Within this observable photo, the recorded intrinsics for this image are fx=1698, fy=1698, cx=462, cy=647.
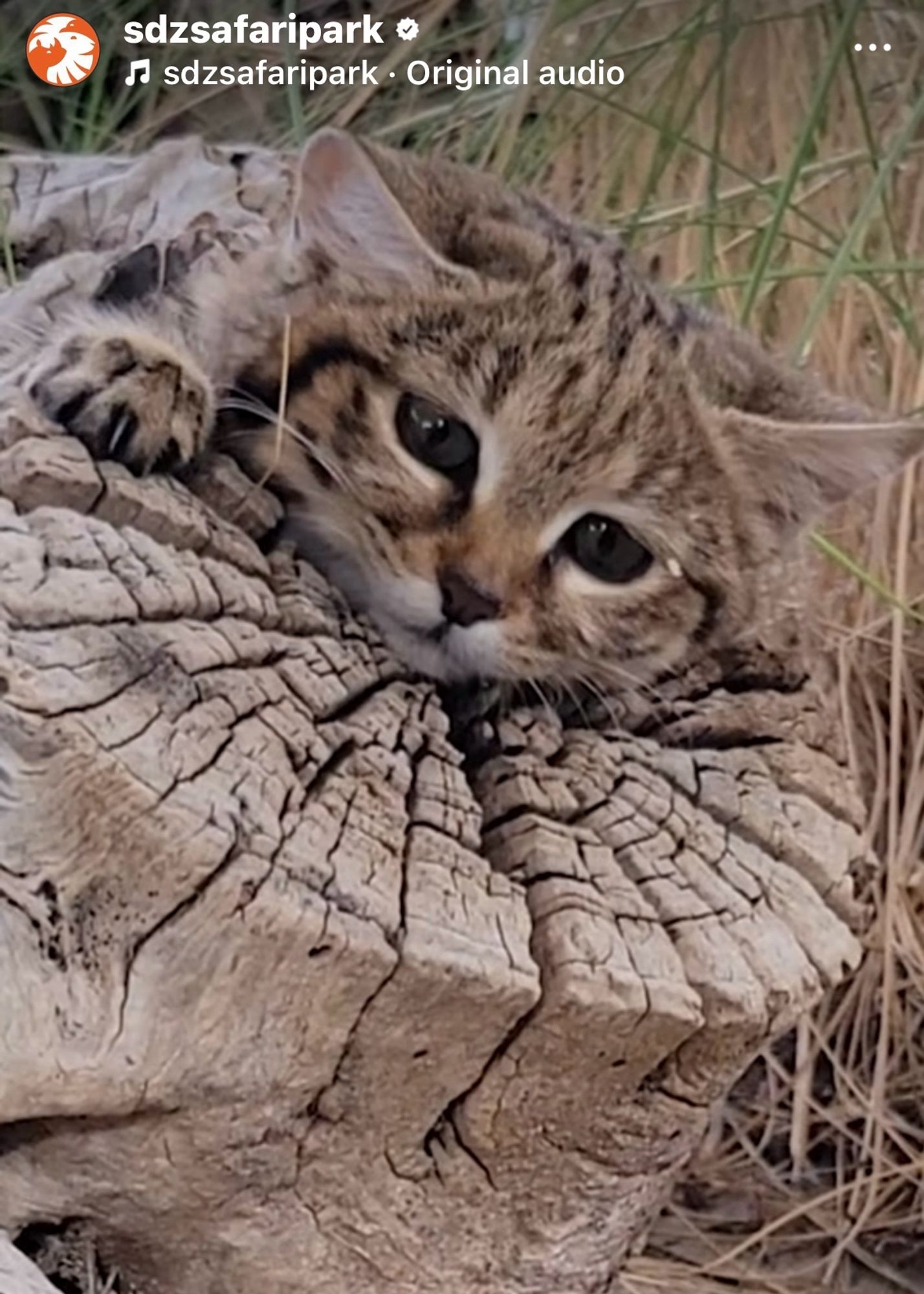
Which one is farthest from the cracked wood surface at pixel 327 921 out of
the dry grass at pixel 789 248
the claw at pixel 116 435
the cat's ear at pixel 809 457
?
the dry grass at pixel 789 248

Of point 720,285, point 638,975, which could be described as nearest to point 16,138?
point 720,285

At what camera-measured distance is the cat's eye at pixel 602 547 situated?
1091 millimetres

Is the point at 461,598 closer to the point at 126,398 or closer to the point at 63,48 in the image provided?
the point at 126,398

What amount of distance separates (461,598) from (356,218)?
0.26 meters

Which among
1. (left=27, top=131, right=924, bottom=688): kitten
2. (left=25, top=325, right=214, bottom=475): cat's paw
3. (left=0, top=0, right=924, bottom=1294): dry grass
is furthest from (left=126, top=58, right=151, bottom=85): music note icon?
(left=25, top=325, right=214, bottom=475): cat's paw

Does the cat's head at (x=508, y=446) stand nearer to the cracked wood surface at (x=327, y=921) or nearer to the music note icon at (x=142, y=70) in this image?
the cracked wood surface at (x=327, y=921)

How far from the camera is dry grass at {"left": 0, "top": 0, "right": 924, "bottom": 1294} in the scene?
1360 mm

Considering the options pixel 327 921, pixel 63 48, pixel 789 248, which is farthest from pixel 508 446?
pixel 789 248

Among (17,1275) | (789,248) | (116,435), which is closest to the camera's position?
(17,1275)

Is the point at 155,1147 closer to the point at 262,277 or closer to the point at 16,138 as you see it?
the point at 262,277

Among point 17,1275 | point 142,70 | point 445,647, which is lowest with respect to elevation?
point 17,1275

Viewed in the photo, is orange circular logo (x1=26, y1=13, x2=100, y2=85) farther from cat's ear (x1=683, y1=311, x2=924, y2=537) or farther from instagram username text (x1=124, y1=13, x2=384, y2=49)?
cat's ear (x1=683, y1=311, x2=924, y2=537)

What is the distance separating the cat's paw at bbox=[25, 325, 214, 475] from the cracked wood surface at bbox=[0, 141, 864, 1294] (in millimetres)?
21

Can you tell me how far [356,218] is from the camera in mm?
1086
